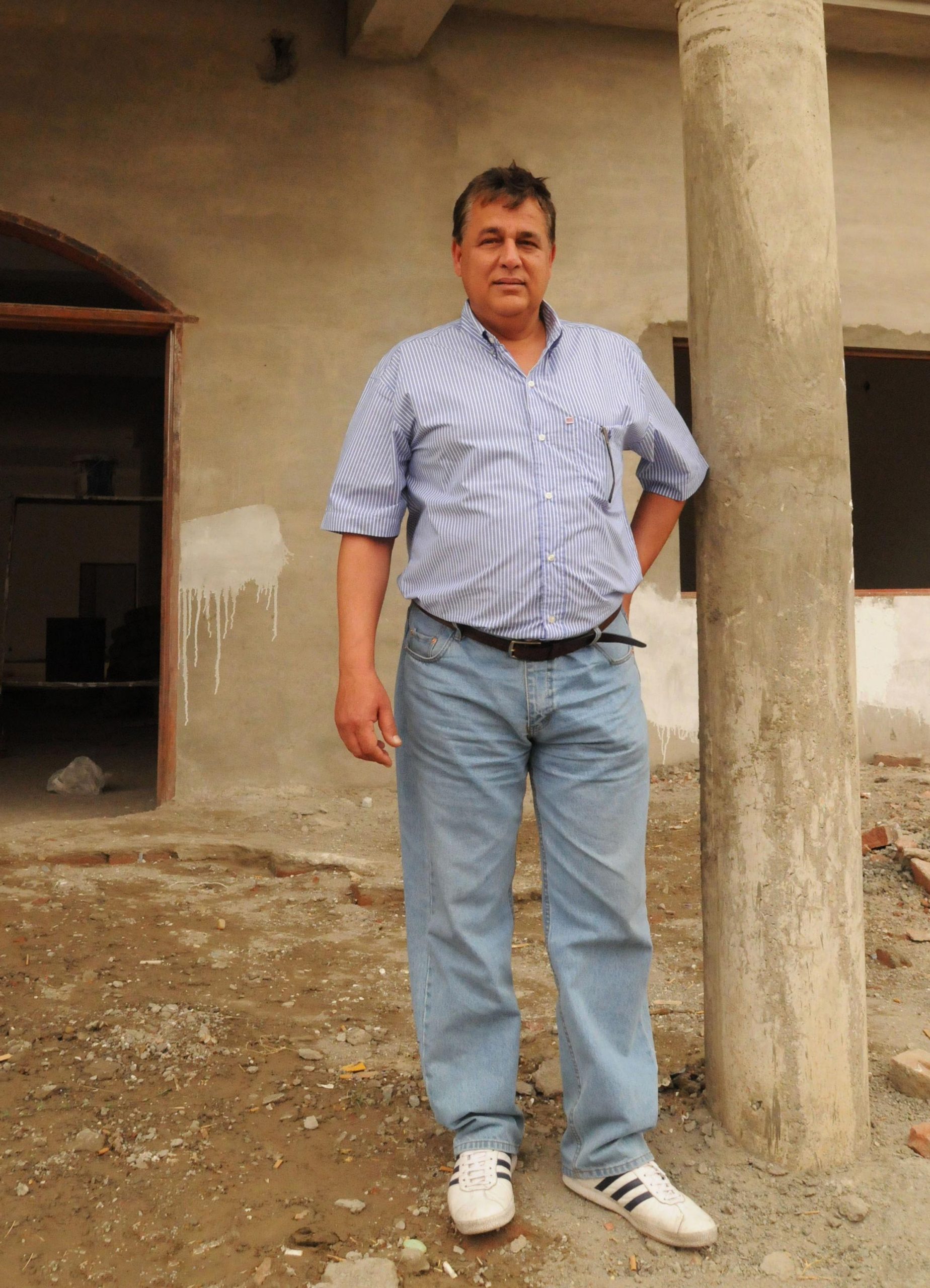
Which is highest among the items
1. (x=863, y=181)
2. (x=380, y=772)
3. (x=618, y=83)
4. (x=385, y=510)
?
(x=618, y=83)

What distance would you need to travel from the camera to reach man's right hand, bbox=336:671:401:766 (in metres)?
1.99

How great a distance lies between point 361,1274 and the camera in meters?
1.83

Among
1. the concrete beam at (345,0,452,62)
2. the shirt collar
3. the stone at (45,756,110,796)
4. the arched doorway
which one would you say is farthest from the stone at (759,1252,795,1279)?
the concrete beam at (345,0,452,62)

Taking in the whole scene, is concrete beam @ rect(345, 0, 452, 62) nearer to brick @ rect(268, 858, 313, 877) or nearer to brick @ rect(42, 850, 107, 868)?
brick @ rect(268, 858, 313, 877)

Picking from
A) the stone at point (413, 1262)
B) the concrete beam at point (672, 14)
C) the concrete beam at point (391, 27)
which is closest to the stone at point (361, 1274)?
the stone at point (413, 1262)

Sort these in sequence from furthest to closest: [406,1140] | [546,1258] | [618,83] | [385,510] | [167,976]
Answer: [618,83], [167,976], [406,1140], [385,510], [546,1258]

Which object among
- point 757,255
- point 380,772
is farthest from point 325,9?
point 757,255

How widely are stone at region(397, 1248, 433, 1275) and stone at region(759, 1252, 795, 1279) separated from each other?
1.86 feet

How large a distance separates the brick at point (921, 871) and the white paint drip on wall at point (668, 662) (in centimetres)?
176

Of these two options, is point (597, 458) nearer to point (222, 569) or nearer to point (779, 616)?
point (779, 616)

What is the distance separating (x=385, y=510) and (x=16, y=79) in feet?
14.3

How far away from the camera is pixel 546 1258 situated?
1.89 meters

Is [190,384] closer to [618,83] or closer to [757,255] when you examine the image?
[618,83]

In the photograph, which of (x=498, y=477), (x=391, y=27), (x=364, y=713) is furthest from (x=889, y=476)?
(x=364, y=713)
